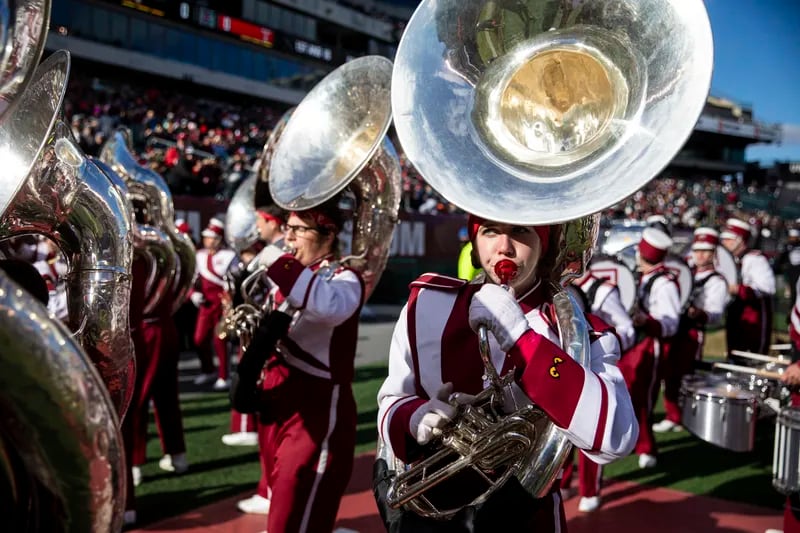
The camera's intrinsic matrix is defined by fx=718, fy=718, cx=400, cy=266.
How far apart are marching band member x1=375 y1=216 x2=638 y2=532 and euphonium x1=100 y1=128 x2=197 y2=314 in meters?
2.73

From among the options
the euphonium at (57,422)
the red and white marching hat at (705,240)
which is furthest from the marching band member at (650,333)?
the euphonium at (57,422)

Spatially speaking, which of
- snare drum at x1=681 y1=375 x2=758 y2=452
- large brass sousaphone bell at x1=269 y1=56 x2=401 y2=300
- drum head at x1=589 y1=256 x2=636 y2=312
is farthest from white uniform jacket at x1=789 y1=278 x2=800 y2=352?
large brass sousaphone bell at x1=269 y1=56 x2=401 y2=300

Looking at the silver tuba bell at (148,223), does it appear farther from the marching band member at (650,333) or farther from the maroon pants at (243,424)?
the marching band member at (650,333)

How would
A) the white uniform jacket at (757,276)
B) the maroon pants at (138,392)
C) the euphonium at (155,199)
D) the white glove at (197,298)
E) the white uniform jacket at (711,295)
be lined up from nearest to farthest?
1. the maroon pants at (138,392)
2. the euphonium at (155,199)
3. the white uniform jacket at (711,295)
4. the white uniform jacket at (757,276)
5. the white glove at (197,298)

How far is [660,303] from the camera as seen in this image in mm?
5719

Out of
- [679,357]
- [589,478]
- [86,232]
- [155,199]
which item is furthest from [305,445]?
[679,357]

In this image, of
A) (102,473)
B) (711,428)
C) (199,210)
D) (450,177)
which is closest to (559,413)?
(450,177)

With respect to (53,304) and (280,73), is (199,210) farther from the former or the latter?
(280,73)

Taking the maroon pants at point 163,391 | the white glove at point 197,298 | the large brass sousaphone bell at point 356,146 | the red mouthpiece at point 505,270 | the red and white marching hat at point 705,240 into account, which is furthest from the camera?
the white glove at point 197,298

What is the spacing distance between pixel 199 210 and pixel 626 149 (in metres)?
9.95

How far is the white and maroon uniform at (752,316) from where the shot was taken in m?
7.97

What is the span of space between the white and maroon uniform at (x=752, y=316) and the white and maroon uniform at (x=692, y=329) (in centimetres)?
123

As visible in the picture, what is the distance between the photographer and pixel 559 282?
1.96 meters

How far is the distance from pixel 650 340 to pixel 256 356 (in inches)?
143
